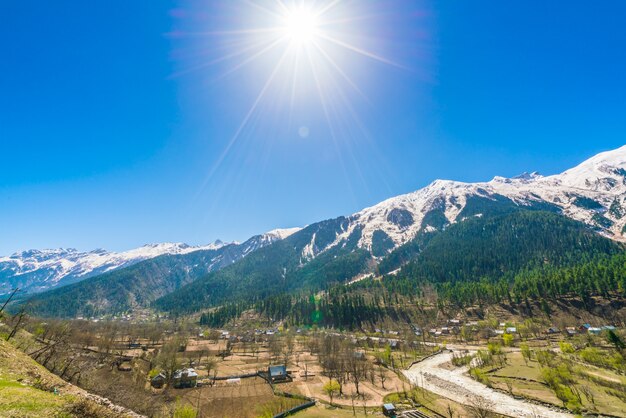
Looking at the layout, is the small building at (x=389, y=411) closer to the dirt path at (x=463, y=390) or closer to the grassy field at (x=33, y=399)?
the dirt path at (x=463, y=390)

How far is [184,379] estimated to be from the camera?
66375mm

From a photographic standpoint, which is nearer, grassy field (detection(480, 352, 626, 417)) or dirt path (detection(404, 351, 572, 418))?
grassy field (detection(480, 352, 626, 417))

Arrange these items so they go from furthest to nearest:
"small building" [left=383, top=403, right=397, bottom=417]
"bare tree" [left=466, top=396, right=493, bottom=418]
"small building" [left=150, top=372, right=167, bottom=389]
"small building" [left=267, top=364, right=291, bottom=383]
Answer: "small building" [left=267, top=364, right=291, bottom=383] < "small building" [left=150, top=372, right=167, bottom=389] < "small building" [left=383, top=403, right=397, bottom=417] < "bare tree" [left=466, top=396, right=493, bottom=418]

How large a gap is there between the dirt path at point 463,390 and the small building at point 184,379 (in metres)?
54.3

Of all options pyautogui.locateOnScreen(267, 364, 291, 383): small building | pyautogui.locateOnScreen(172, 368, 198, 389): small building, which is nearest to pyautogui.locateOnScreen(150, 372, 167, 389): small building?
pyautogui.locateOnScreen(172, 368, 198, 389): small building

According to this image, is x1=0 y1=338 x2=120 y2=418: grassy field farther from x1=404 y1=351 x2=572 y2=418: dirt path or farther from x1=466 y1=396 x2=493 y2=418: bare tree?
x1=404 y1=351 x2=572 y2=418: dirt path

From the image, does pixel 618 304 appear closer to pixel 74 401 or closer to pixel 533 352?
pixel 533 352

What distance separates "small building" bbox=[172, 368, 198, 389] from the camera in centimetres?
6512

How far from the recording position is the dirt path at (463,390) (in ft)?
163

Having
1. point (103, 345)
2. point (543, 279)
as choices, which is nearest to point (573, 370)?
point (543, 279)

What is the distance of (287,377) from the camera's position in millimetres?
74188

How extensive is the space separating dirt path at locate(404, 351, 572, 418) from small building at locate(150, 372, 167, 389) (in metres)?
61.3

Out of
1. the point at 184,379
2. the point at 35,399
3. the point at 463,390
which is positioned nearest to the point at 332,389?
the point at 463,390

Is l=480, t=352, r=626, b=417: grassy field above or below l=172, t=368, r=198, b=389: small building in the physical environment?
below
